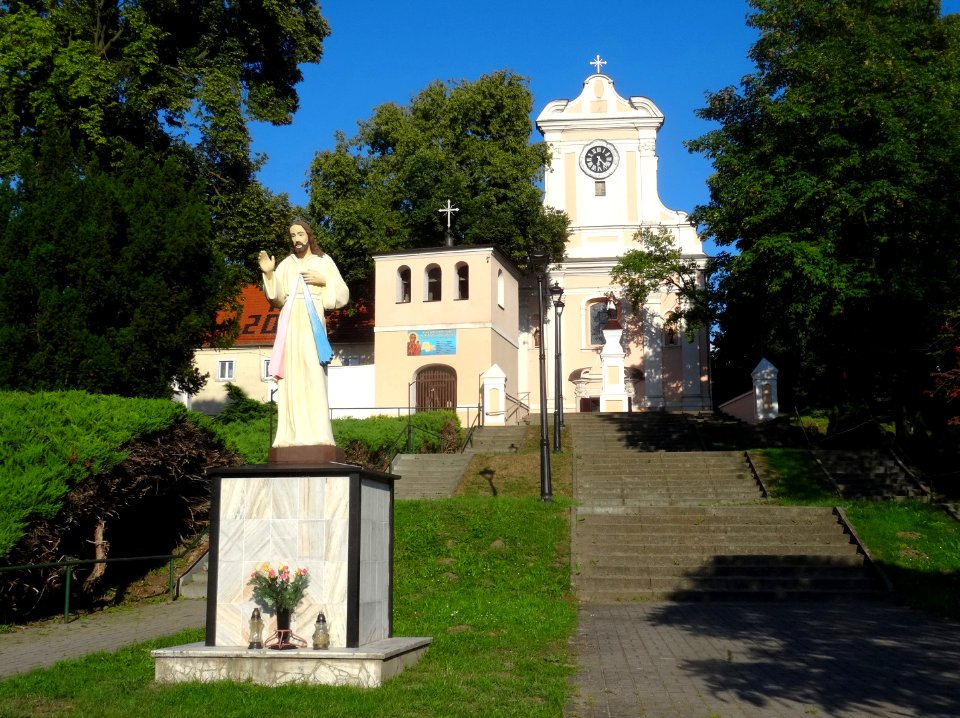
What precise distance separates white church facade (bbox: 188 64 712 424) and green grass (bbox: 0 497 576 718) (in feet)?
51.1

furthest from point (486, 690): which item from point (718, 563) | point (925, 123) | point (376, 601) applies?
point (925, 123)

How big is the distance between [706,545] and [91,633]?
9803 millimetres

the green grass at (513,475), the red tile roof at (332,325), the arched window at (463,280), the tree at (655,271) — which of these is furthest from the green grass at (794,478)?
→ the red tile roof at (332,325)

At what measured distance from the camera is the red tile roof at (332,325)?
40750 millimetres

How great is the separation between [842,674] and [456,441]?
20.3 metres

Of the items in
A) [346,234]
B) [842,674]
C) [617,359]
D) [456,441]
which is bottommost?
[842,674]

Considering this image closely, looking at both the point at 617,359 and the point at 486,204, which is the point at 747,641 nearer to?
the point at 617,359

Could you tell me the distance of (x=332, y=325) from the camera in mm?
42875

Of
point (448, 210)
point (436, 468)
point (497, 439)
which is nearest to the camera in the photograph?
point (436, 468)

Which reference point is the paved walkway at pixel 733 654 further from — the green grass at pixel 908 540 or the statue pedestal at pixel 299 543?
Answer: the statue pedestal at pixel 299 543

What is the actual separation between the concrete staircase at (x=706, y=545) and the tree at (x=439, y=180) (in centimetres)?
1914

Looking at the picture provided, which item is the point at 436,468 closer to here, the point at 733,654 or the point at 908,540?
the point at 908,540

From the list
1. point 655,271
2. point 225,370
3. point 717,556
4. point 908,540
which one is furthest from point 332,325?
point 908,540

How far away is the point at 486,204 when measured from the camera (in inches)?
1560
